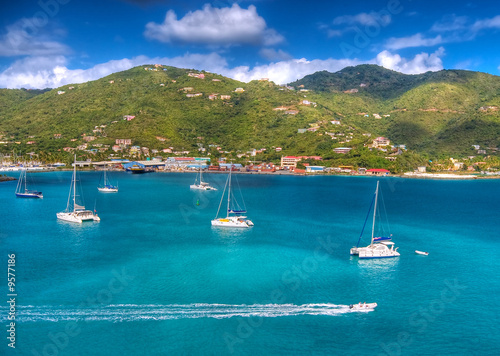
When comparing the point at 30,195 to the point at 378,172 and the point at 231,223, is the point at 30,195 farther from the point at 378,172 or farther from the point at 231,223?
the point at 378,172

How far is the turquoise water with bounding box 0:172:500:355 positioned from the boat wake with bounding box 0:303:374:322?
0.25 feet

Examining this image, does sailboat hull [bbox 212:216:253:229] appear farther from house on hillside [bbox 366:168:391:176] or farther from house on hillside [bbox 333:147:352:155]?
house on hillside [bbox 333:147:352:155]

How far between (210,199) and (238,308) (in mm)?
32971

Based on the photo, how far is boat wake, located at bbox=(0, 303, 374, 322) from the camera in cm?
1552

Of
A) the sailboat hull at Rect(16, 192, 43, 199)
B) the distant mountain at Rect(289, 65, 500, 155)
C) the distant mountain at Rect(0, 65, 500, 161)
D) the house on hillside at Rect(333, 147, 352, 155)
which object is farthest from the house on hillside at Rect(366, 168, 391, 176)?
the sailboat hull at Rect(16, 192, 43, 199)

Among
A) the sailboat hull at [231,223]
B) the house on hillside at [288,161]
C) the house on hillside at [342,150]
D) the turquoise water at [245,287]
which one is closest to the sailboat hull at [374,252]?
the turquoise water at [245,287]

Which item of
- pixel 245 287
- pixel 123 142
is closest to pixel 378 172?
pixel 123 142

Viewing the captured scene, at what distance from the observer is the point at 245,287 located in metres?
19.0

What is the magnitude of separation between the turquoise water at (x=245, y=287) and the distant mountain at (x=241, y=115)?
3029 inches

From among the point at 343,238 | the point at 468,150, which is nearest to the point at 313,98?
the point at 468,150

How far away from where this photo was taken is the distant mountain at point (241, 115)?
113m

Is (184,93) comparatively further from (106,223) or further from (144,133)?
(106,223)

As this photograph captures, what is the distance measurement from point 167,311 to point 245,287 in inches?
179

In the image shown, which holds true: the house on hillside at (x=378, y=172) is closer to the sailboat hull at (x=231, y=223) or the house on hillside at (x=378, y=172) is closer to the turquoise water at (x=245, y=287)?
the turquoise water at (x=245, y=287)
